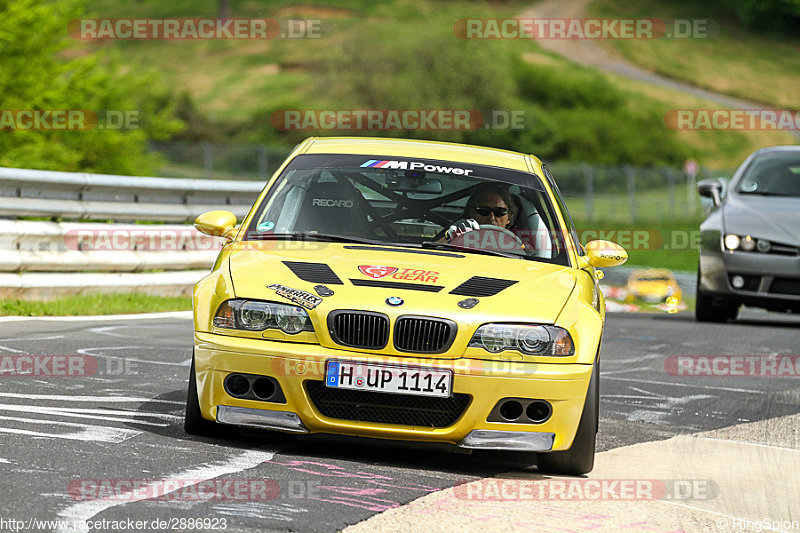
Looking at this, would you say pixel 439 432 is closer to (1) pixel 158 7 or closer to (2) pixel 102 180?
(2) pixel 102 180

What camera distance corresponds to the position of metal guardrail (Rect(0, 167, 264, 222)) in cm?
1155

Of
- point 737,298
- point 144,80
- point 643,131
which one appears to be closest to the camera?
point 737,298

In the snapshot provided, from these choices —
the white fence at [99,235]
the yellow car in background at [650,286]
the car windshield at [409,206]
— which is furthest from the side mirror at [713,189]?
the yellow car in background at [650,286]

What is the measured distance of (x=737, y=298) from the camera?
1384 centimetres

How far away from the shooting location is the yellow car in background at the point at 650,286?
1066 inches

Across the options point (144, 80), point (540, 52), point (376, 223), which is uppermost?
point (540, 52)

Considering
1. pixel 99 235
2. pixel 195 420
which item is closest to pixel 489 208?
pixel 195 420

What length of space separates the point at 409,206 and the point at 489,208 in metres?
0.43

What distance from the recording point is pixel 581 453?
19.8 feet

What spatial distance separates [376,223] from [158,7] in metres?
109

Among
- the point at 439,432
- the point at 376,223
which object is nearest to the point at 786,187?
the point at 376,223

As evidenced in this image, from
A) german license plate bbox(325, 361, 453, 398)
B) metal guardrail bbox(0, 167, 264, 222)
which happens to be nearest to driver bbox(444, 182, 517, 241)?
german license plate bbox(325, 361, 453, 398)

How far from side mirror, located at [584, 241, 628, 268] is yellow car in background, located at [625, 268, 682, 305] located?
63.2 ft

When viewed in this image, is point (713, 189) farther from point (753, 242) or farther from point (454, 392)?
point (454, 392)
